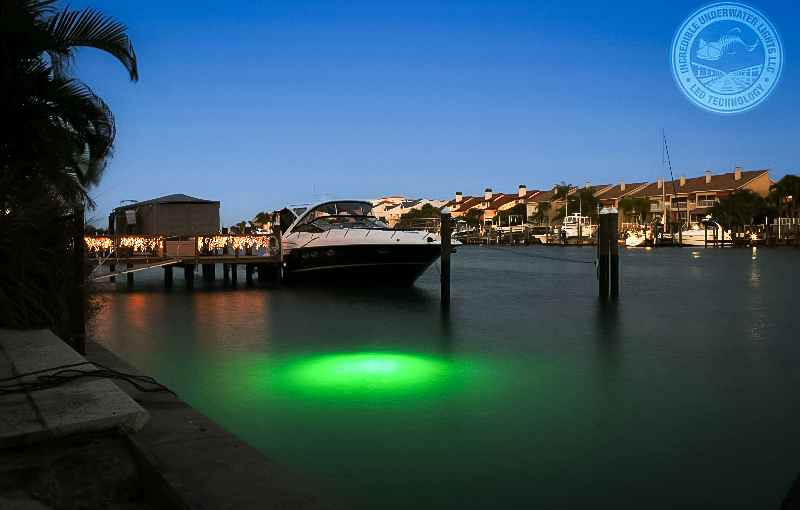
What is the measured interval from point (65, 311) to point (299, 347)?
6857mm

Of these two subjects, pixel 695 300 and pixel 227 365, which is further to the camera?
pixel 695 300

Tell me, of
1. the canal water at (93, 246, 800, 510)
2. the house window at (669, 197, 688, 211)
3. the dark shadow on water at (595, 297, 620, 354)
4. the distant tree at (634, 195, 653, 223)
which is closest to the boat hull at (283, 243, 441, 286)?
the canal water at (93, 246, 800, 510)

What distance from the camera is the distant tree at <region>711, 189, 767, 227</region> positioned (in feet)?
306

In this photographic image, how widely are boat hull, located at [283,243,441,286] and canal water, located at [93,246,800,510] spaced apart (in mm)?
3334

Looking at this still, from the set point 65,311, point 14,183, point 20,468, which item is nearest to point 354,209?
point 14,183

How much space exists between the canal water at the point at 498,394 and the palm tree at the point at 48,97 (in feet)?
12.3

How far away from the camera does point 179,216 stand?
2920 cm

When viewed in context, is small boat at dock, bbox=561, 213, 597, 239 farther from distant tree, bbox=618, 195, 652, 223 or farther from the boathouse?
the boathouse

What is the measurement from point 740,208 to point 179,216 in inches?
3198

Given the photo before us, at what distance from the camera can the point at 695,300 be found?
84.6 feet

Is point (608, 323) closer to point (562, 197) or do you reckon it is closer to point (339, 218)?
point (339, 218)

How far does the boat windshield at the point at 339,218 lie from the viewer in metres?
27.5

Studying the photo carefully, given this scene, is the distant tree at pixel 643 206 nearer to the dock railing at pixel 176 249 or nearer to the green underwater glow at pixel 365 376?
the dock railing at pixel 176 249

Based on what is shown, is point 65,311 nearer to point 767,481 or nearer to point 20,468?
point 20,468
